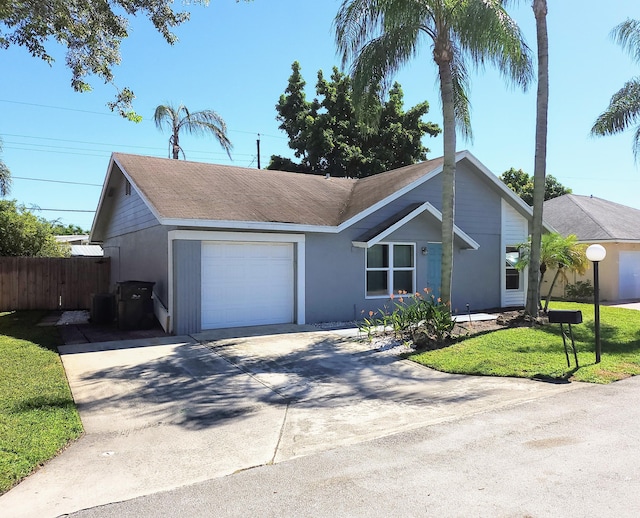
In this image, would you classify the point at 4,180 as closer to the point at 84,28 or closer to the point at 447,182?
the point at 84,28

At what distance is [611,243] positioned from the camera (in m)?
20.1

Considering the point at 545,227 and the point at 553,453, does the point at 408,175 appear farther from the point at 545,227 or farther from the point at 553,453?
the point at 553,453

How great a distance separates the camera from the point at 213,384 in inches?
293

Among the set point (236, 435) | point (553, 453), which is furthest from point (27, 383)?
point (553, 453)

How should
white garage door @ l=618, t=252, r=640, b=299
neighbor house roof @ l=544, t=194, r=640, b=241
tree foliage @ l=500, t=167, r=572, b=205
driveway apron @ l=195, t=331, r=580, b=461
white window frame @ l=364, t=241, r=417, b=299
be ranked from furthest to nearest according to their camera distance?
tree foliage @ l=500, t=167, r=572, b=205, neighbor house roof @ l=544, t=194, r=640, b=241, white garage door @ l=618, t=252, r=640, b=299, white window frame @ l=364, t=241, r=417, b=299, driveway apron @ l=195, t=331, r=580, b=461

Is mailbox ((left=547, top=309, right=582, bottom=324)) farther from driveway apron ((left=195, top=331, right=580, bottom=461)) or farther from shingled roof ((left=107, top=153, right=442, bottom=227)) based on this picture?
shingled roof ((left=107, top=153, right=442, bottom=227))

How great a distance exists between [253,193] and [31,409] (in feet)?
30.0

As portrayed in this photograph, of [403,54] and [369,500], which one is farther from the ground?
[403,54]

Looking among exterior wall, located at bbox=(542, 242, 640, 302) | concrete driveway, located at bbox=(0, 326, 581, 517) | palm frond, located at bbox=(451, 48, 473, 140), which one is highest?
palm frond, located at bbox=(451, 48, 473, 140)

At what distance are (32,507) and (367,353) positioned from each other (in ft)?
22.9

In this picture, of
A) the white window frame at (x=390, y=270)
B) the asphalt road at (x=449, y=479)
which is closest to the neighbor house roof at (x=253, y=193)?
the white window frame at (x=390, y=270)

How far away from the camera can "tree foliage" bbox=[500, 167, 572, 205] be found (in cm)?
3502

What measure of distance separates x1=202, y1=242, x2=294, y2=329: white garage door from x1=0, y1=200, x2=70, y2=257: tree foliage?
37.0 ft

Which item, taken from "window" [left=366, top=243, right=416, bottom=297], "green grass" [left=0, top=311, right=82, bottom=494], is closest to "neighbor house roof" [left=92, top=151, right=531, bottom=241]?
"window" [left=366, top=243, right=416, bottom=297]
